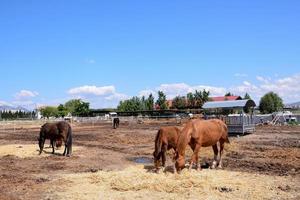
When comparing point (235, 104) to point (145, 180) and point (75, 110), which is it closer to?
point (145, 180)

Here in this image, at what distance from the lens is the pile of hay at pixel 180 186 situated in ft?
38.9

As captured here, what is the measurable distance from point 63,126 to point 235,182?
13199 millimetres

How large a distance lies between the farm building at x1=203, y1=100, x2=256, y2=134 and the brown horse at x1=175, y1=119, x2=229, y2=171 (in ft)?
65.9

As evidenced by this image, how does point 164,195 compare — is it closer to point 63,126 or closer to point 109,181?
point 109,181

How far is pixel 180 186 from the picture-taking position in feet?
41.8

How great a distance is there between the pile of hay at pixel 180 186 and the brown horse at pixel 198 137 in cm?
66

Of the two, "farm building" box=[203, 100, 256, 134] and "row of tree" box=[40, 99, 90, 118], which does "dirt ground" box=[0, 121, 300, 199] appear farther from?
"row of tree" box=[40, 99, 90, 118]

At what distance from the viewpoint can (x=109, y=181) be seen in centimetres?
1399

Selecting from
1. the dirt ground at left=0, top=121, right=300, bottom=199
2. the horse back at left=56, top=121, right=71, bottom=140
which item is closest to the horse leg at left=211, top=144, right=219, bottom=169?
the dirt ground at left=0, top=121, right=300, bottom=199

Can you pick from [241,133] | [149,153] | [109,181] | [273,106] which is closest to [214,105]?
[241,133]

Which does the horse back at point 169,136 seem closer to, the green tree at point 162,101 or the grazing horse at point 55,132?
the grazing horse at point 55,132

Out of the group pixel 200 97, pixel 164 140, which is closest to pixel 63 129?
pixel 164 140

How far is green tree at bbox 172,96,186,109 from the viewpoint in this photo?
129012mm

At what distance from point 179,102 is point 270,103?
25.7 m
